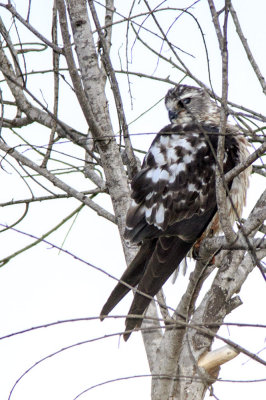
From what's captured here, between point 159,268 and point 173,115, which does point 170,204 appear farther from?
point 173,115

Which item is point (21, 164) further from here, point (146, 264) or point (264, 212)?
point (264, 212)

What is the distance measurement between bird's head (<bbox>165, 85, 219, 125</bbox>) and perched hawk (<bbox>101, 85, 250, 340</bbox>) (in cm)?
73

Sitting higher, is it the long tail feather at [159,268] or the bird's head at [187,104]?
the bird's head at [187,104]

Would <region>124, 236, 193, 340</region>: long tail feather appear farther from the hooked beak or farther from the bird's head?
the hooked beak

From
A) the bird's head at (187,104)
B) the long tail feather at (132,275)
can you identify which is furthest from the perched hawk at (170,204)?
the bird's head at (187,104)

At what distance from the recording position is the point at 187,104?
17.7ft

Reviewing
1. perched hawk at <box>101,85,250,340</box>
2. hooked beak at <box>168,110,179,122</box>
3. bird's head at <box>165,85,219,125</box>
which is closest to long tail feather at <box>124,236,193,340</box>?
perched hawk at <box>101,85,250,340</box>

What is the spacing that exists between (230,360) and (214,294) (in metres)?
0.37

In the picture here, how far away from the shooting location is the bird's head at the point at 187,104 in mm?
5176

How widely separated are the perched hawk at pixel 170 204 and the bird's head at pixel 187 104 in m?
0.73

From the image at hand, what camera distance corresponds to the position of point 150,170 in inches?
159

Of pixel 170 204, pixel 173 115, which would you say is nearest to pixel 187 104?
pixel 173 115

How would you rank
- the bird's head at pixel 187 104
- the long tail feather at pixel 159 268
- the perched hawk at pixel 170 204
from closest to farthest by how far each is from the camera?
the long tail feather at pixel 159 268 < the perched hawk at pixel 170 204 < the bird's head at pixel 187 104

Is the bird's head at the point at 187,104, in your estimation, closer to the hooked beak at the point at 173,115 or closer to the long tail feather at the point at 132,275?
the hooked beak at the point at 173,115
